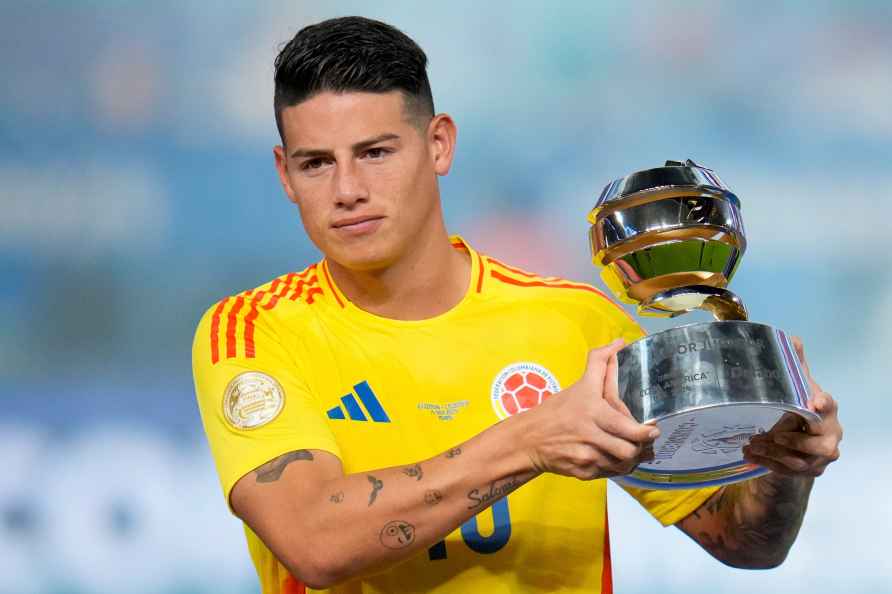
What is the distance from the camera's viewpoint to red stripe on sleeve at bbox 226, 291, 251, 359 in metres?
2.25

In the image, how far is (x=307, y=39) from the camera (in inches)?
93.3

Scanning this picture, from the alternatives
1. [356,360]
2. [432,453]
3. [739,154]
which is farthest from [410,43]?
[739,154]

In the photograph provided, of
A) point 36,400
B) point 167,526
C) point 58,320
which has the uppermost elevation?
point 58,320

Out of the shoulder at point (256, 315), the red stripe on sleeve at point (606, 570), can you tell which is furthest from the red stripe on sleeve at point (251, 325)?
the red stripe on sleeve at point (606, 570)

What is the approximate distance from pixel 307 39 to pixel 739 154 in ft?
5.94

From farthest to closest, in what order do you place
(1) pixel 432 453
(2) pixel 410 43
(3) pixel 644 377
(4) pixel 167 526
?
(4) pixel 167 526, (2) pixel 410 43, (1) pixel 432 453, (3) pixel 644 377

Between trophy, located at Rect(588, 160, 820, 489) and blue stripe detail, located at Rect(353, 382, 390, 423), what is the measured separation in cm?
45

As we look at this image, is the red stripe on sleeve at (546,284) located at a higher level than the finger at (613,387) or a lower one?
higher

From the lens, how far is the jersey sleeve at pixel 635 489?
245 cm

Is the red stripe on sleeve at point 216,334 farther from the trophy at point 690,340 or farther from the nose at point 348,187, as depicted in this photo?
the trophy at point 690,340

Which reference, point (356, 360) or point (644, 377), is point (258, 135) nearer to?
point (356, 360)

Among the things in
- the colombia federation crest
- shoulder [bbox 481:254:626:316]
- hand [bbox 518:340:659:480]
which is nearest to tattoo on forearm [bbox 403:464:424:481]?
hand [bbox 518:340:659:480]

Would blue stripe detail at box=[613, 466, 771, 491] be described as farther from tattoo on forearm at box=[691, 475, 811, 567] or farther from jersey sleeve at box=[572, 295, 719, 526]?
jersey sleeve at box=[572, 295, 719, 526]

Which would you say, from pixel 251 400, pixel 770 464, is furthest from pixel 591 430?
pixel 251 400
